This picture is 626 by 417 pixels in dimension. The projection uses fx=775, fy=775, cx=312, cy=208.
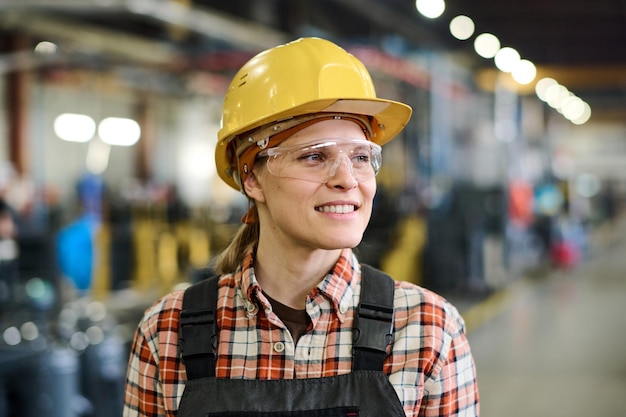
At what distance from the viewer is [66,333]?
4781 mm

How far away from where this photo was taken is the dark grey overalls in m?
1.41

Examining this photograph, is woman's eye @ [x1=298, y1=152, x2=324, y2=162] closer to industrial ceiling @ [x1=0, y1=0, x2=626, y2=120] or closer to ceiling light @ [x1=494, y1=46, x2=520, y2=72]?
ceiling light @ [x1=494, y1=46, x2=520, y2=72]

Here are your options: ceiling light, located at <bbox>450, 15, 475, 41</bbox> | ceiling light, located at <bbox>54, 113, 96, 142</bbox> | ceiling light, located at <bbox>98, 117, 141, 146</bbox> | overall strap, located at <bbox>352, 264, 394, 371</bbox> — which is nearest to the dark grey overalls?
overall strap, located at <bbox>352, 264, 394, 371</bbox>

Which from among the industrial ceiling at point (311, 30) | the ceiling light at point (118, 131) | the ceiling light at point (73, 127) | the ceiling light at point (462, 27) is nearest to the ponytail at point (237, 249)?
the ceiling light at point (462, 27)

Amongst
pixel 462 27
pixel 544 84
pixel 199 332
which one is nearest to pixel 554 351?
pixel 462 27

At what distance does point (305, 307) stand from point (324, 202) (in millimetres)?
216

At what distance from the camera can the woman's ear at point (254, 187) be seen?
5.33 ft

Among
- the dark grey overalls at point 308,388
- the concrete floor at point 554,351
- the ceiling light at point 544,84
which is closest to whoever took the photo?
the dark grey overalls at point 308,388

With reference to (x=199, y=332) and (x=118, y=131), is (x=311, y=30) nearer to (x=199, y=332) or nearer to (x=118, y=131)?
(x=118, y=131)

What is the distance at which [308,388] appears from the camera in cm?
143

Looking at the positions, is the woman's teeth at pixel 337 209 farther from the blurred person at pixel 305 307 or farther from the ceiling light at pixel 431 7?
the ceiling light at pixel 431 7

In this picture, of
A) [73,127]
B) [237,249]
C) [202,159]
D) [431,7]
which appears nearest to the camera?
[237,249]

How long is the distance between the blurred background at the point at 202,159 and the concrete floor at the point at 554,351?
0.41 ft

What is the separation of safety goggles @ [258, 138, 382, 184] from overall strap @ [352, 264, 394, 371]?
0.22 meters
